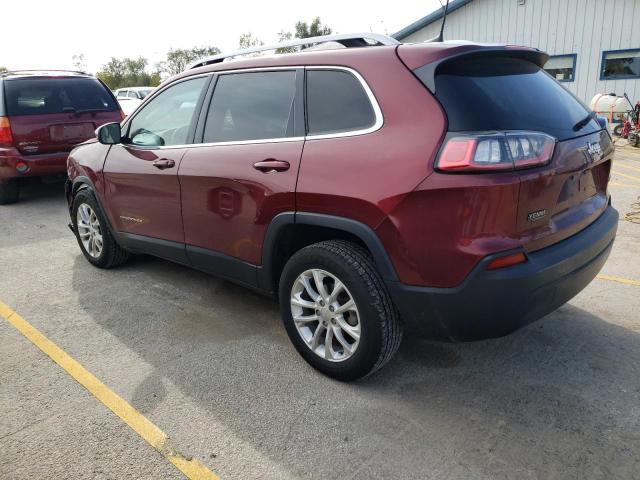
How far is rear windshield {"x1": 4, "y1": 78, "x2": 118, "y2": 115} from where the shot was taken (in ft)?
23.4

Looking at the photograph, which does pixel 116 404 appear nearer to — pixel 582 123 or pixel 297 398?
pixel 297 398

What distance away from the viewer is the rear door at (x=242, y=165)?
296cm

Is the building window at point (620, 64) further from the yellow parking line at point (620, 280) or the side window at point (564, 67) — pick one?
the yellow parking line at point (620, 280)

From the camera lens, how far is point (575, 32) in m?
16.5

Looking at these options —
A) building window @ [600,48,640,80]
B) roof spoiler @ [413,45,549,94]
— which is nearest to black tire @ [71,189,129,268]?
roof spoiler @ [413,45,549,94]

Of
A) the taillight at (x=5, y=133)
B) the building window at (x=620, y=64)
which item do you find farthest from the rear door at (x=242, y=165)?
the building window at (x=620, y=64)

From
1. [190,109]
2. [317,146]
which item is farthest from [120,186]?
[317,146]

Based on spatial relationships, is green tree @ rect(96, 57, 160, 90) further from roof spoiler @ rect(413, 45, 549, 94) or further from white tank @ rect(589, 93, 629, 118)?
roof spoiler @ rect(413, 45, 549, 94)

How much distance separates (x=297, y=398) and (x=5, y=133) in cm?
632

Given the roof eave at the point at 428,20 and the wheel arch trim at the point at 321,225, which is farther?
the roof eave at the point at 428,20

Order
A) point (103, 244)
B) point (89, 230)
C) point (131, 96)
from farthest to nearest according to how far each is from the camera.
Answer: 1. point (131, 96)
2. point (89, 230)
3. point (103, 244)

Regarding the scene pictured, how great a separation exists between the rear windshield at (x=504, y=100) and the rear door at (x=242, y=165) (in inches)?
34.1

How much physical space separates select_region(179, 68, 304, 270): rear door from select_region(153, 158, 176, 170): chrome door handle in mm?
135

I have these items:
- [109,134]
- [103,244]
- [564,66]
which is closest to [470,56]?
Answer: [109,134]
